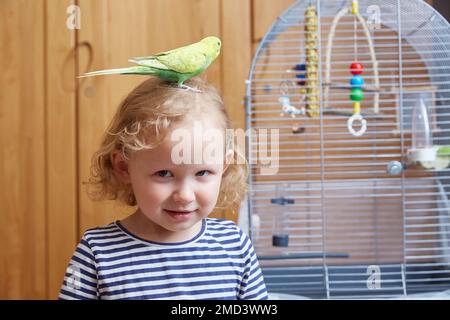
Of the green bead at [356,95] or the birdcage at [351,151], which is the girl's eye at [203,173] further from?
the green bead at [356,95]

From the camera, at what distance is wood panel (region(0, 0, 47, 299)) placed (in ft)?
2.68

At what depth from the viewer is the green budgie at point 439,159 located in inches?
42.8

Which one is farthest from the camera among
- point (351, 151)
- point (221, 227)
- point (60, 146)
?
point (351, 151)

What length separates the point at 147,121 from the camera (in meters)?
0.60

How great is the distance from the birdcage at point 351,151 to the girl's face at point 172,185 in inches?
17.3

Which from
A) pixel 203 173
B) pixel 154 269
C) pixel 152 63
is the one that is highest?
pixel 152 63

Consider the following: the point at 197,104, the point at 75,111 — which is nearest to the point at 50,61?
the point at 75,111

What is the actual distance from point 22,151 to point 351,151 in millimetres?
661

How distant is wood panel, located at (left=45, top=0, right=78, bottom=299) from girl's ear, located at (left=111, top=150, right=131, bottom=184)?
0.63ft

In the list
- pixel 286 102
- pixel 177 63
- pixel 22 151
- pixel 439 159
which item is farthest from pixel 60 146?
pixel 439 159

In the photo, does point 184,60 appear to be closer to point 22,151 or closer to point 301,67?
point 22,151
